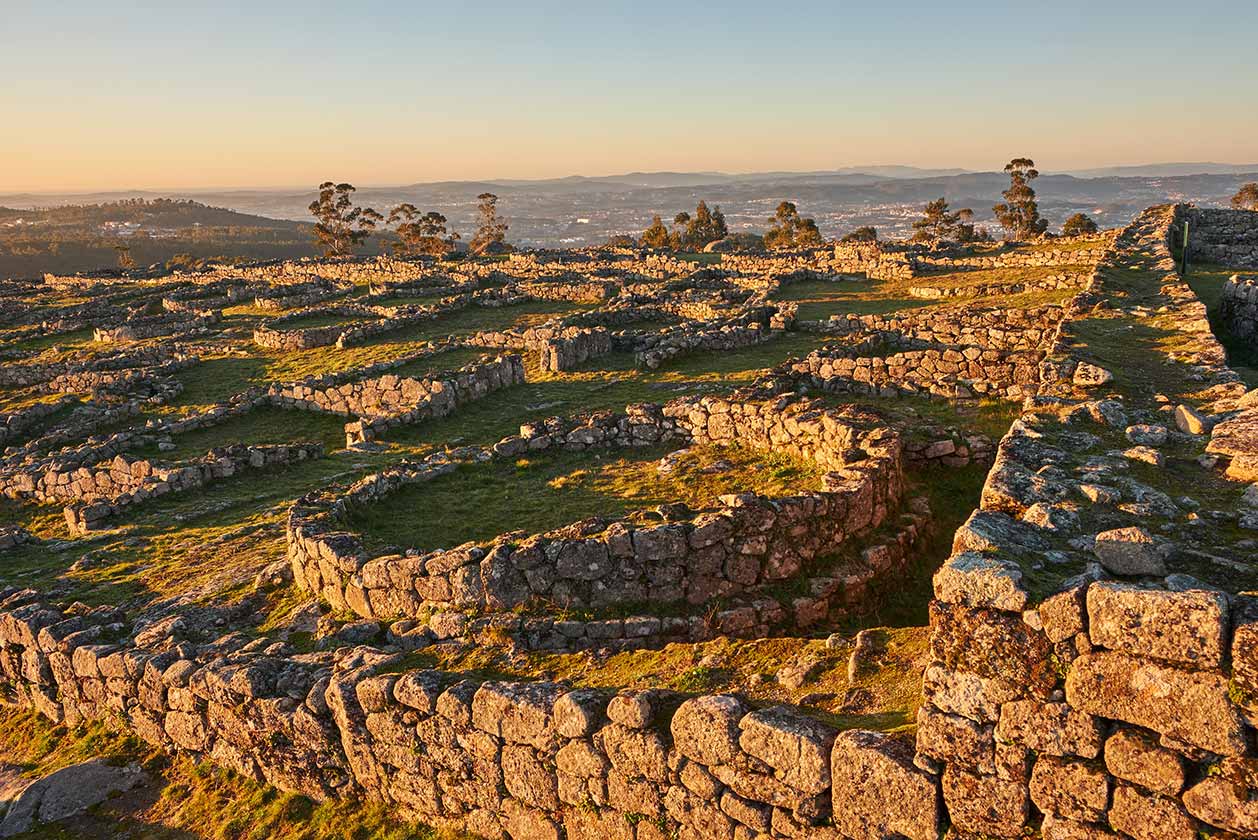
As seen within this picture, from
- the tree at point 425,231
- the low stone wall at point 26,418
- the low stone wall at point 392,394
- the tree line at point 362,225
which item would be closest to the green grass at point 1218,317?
the low stone wall at point 392,394

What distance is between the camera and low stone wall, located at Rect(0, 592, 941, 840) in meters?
6.62

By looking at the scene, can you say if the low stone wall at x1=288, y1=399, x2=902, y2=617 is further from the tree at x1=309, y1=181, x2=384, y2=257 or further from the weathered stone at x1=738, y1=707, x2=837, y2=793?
the tree at x1=309, y1=181, x2=384, y2=257

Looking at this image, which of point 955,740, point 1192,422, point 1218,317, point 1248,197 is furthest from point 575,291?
point 1248,197

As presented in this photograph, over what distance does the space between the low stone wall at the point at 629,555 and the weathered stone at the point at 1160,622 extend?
6.03 m

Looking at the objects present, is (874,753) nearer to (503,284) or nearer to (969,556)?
(969,556)

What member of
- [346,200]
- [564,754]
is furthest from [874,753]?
[346,200]

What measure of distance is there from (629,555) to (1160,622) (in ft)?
21.8

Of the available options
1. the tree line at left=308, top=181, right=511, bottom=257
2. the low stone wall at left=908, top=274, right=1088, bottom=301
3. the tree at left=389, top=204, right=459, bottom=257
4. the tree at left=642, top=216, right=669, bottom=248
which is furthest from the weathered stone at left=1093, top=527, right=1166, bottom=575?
the tree at left=389, top=204, right=459, bottom=257

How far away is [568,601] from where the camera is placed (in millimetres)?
10672

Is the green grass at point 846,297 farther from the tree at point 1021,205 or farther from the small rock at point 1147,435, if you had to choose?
the tree at point 1021,205

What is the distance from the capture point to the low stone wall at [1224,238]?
3199 cm

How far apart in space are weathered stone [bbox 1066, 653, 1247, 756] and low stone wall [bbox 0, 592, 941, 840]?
1494 mm

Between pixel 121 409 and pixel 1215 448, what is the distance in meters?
32.6

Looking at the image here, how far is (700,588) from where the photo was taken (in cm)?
1093
